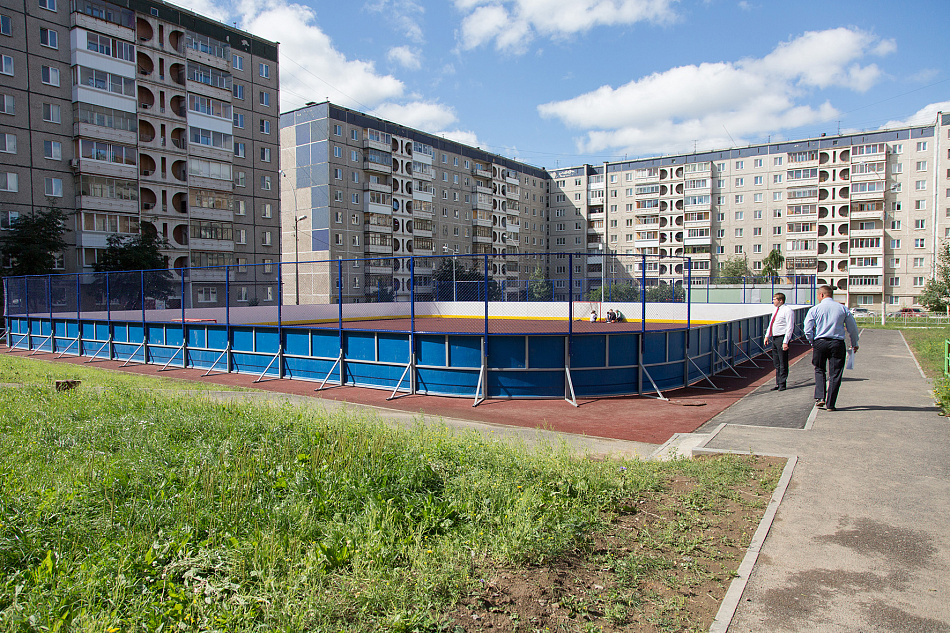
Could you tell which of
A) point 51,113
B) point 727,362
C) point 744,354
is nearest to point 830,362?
point 727,362

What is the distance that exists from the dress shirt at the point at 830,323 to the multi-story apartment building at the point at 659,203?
41.9 metres

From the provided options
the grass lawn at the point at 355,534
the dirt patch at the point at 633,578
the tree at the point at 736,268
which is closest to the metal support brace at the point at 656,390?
the grass lawn at the point at 355,534

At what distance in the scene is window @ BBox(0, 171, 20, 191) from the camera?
37.2 m

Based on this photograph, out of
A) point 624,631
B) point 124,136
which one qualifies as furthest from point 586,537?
point 124,136

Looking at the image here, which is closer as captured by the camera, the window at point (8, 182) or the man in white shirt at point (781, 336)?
the man in white shirt at point (781, 336)

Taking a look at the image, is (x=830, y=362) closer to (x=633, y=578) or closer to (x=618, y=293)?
(x=633, y=578)

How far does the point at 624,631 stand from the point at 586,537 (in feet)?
3.96

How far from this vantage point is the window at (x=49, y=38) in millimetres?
40031

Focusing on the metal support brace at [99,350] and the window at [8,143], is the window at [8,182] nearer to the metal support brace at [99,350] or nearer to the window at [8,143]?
the window at [8,143]

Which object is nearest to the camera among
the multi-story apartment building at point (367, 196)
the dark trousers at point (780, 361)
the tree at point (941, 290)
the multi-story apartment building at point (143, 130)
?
the dark trousers at point (780, 361)

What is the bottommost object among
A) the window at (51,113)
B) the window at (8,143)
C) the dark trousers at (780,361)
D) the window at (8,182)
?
the dark trousers at (780,361)

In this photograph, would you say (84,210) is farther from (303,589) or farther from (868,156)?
(868,156)

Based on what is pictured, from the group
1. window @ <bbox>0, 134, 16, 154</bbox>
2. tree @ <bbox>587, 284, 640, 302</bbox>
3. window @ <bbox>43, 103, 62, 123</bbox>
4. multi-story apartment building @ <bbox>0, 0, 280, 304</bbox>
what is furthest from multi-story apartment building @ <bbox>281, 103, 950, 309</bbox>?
window @ <bbox>0, 134, 16, 154</bbox>

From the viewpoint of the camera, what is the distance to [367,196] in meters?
63.4
